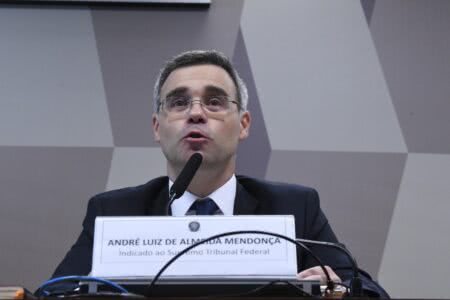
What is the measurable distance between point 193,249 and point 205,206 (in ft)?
2.33

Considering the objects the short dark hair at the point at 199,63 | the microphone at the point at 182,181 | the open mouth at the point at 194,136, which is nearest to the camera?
the microphone at the point at 182,181

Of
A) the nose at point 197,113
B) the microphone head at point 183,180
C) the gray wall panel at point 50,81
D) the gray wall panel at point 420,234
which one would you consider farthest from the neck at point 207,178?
the gray wall panel at point 420,234

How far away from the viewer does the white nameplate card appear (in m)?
1.21

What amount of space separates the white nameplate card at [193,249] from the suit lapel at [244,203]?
0.62 metres

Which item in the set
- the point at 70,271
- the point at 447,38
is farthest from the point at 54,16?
the point at 447,38

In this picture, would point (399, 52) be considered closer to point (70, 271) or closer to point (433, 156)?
point (433, 156)

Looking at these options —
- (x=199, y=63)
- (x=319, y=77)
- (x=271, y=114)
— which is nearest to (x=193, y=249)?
(x=199, y=63)

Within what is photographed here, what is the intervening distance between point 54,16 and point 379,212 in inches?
54.7

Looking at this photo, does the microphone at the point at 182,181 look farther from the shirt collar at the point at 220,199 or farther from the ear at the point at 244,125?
the ear at the point at 244,125

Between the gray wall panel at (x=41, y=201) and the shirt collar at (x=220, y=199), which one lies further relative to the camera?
the gray wall panel at (x=41, y=201)

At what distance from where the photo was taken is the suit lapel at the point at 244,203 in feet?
6.31

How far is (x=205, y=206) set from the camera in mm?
1930

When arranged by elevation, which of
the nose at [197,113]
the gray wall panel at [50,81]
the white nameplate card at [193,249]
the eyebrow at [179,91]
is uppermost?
the gray wall panel at [50,81]

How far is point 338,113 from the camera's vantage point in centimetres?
243
